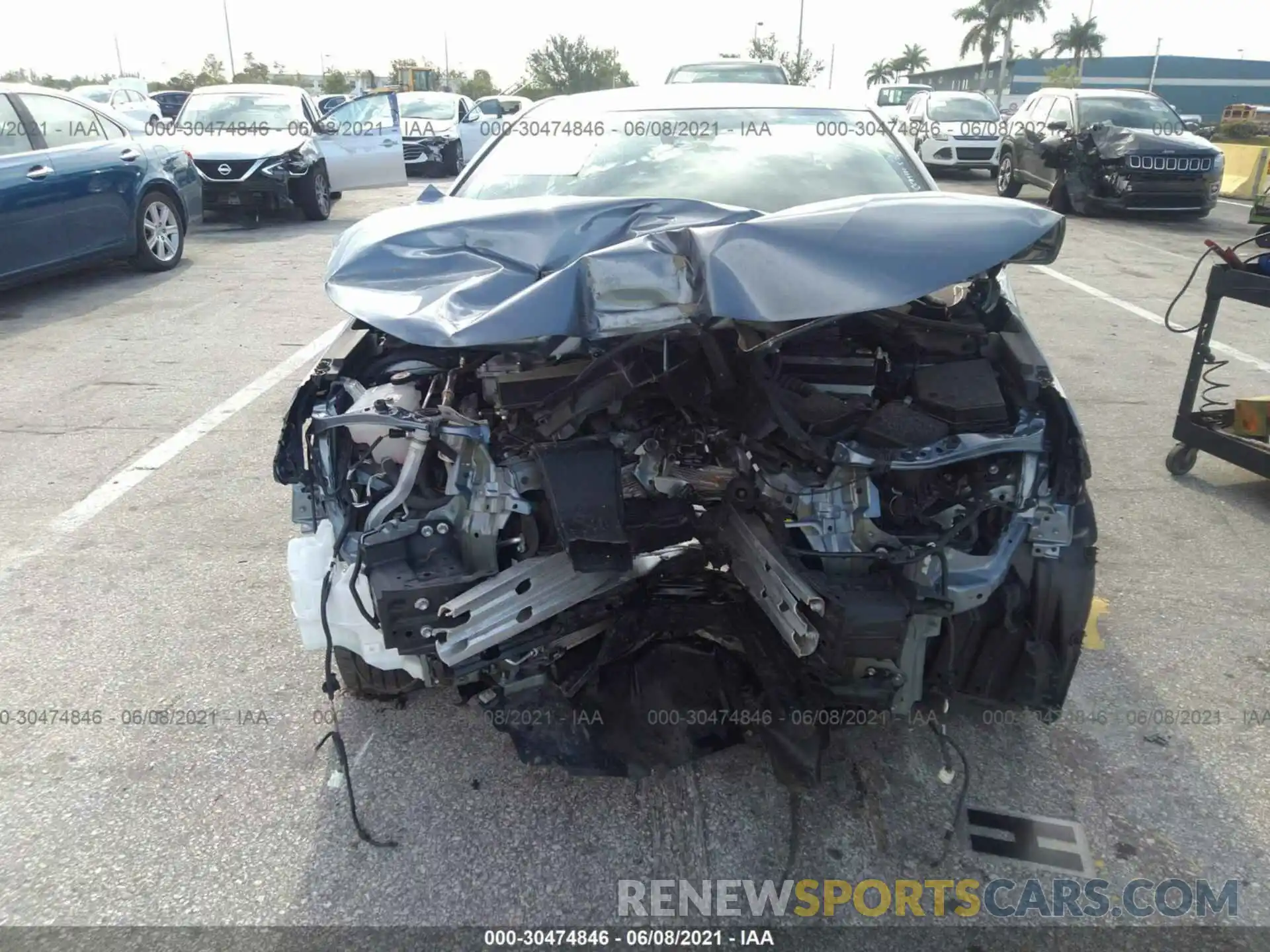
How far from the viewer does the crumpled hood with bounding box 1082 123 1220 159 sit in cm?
1237

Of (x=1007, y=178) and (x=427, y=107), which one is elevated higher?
(x=427, y=107)

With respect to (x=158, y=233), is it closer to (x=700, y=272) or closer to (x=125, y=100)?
(x=700, y=272)

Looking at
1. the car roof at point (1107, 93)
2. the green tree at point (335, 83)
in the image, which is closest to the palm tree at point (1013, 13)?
the green tree at point (335, 83)

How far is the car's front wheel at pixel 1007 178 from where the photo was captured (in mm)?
→ 14945

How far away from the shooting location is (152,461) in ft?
16.0

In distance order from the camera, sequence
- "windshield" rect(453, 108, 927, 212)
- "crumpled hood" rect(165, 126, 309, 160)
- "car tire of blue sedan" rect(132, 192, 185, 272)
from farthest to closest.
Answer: "crumpled hood" rect(165, 126, 309, 160) < "car tire of blue sedan" rect(132, 192, 185, 272) < "windshield" rect(453, 108, 927, 212)

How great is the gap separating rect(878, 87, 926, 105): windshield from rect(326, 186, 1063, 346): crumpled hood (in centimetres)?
2490

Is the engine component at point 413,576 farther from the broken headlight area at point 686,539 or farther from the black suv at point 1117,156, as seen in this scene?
the black suv at point 1117,156

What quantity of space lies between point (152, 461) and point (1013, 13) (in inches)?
2708

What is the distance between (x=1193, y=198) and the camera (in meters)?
12.6

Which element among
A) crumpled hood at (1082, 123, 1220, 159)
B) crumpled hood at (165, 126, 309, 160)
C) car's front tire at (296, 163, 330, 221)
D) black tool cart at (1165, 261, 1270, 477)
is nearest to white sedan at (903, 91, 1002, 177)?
crumpled hood at (1082, 123, 1220, 159)

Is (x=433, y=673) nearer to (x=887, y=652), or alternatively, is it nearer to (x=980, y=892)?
(x=887, y=652)

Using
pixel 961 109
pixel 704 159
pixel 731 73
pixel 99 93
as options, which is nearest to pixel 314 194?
pixel 731 73

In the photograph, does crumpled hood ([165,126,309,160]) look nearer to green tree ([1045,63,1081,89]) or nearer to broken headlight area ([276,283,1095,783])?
broken headlight area ([276,283,1095,783])
